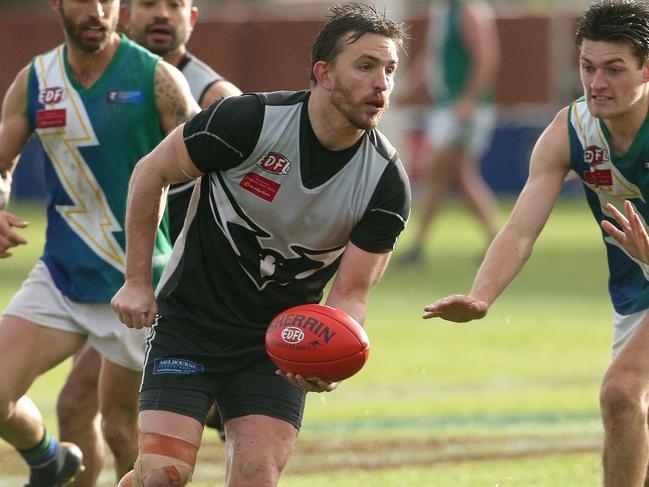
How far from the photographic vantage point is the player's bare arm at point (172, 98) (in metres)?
6.78

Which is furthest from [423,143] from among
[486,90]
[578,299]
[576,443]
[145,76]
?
[145,76]

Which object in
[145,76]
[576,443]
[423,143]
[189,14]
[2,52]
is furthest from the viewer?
[2,52]

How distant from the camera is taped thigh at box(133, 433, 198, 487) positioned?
5.59 m

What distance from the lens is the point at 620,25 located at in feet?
20.1

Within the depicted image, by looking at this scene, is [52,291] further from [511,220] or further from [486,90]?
[486,90]

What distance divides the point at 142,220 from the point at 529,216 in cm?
167

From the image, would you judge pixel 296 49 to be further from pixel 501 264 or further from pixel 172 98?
pixel 501 264

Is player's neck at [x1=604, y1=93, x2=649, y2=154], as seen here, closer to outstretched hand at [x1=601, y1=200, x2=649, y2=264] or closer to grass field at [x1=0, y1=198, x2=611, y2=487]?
outstretched hand at [x1=601, y1=200, x2=649, y2=264]

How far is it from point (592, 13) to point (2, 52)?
82.7ft

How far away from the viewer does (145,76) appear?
690cm

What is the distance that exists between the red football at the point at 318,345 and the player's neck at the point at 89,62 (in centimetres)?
195

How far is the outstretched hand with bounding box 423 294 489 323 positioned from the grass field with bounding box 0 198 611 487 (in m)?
0.59

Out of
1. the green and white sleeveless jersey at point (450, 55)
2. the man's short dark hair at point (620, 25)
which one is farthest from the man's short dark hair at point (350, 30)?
the green and white sleeveless jersey at point (450, 55)

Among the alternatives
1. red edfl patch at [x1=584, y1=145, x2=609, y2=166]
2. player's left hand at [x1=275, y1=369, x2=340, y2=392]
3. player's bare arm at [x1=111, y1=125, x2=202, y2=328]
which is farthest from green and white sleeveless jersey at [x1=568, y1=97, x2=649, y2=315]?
player's bare arm at [x1=111, y1=125, x2=202, y2=328]
